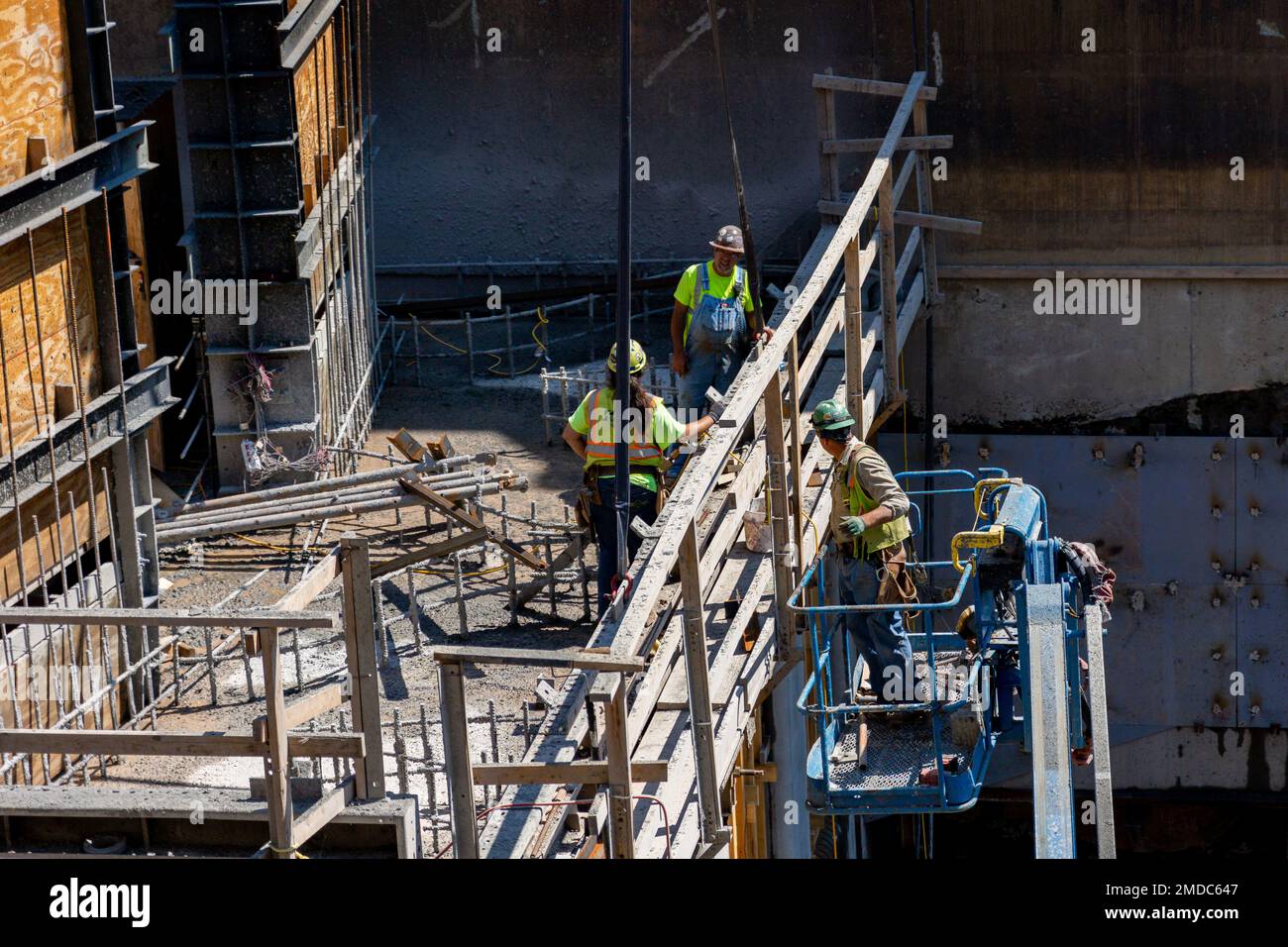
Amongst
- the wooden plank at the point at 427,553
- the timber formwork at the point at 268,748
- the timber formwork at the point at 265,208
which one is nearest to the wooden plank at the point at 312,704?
the timber formwork at the point at 268,748

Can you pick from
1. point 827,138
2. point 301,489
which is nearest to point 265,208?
point 301,489

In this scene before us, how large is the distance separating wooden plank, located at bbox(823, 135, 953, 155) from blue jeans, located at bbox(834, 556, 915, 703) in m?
5.31

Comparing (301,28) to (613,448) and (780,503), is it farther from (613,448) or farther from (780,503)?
(780,503)

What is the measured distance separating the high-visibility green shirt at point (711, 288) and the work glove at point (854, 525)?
9.14 feet

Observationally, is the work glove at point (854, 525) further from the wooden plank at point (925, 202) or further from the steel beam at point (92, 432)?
the wooden plank at point (925, 202)

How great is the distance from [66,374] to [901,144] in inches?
285

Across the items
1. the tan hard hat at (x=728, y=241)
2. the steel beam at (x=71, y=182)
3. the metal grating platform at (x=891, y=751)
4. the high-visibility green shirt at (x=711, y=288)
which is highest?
the steel beam at (x=71, y=182)

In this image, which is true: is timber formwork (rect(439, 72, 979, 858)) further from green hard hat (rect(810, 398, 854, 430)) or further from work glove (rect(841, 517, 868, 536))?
work glove (rect(841, 517, 868, 536))

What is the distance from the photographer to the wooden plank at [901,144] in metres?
15.3

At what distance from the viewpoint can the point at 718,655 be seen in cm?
1002

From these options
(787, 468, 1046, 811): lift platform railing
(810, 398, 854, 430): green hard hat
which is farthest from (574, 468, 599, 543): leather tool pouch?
(810, 398, 854, 430): green hard hat

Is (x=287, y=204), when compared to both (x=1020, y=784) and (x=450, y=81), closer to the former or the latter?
(x=450, y=81)
